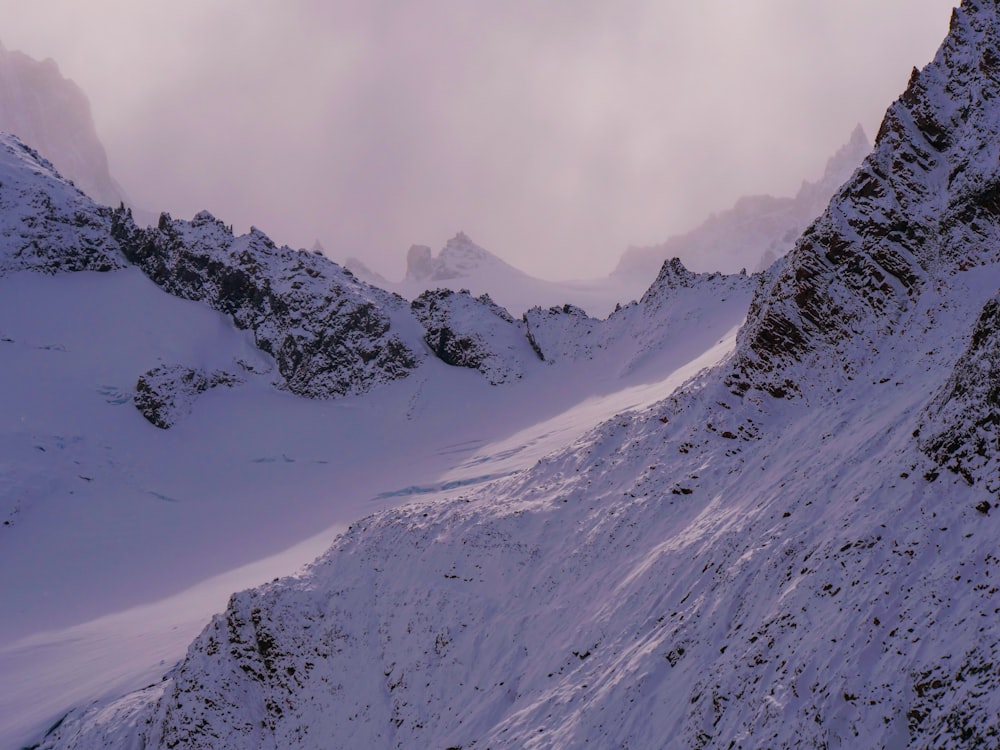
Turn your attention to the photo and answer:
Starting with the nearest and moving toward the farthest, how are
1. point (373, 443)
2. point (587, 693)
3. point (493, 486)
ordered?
point (587, 693), point (493, 486), point (373, 443)

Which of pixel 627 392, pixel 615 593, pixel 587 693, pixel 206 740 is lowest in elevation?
pixel 587 693

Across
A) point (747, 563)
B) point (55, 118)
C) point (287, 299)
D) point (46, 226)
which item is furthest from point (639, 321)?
point (55, 118)

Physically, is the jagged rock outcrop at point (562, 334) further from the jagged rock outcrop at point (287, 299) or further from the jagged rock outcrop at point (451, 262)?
the jagged rock outcrop at point (451, 262)

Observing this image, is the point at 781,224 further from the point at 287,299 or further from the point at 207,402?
the point at 207,402

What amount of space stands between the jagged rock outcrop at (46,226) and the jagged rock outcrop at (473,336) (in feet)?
105

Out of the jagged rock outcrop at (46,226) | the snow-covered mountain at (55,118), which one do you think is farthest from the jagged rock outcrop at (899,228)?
the snow-covered mountain at (55,118)

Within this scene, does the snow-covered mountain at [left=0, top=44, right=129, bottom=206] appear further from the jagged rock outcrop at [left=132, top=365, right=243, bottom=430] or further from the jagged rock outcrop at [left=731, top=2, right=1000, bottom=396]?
the jagged rock outcrop at [left=731, top=2, right=1000, bottom=396]

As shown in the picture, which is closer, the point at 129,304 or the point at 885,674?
the point at 885,674

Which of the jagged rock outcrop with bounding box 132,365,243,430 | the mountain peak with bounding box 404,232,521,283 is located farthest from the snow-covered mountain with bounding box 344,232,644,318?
the jagged rock outcrop with bounding box 132,365,243,430

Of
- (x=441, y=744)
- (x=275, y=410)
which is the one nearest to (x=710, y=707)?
(x=441, y=744)

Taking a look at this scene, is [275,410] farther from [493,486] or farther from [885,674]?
[885,674]

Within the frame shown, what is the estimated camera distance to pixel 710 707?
13562 millimetres

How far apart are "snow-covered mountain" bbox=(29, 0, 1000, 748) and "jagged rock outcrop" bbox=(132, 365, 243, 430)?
3221 cm

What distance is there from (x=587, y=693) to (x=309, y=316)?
186ft
